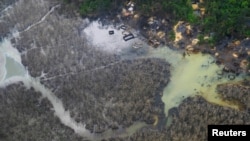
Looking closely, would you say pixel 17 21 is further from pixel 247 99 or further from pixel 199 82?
pixel 247 99

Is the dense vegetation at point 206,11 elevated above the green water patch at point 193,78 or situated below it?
above

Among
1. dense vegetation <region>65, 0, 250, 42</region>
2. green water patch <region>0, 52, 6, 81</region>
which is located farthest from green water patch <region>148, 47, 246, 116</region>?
green water patch <region>0, 52, 6, 81</region>

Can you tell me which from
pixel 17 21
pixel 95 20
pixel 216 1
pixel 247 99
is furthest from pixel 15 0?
pixel 247 99

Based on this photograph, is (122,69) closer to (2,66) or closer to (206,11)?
(206,11)

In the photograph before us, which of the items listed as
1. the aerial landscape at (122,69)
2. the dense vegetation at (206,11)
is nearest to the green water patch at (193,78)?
the aerial landscape at (122,69)

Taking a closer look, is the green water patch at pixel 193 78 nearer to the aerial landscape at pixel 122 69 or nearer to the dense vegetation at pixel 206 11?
the aerial landscape at pixel 122 69

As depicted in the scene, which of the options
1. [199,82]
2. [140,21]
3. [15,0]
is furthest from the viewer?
[15,0]
